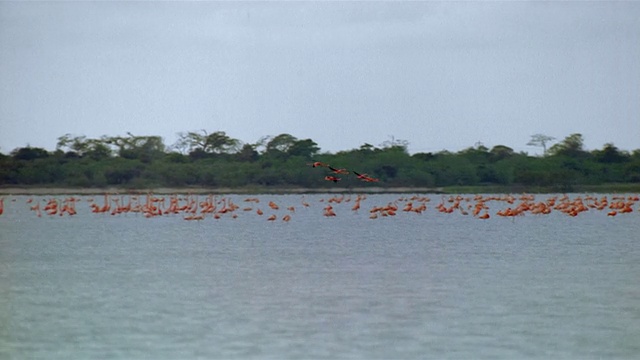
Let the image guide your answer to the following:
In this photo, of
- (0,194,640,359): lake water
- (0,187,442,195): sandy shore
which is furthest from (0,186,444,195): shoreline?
(0,194,640,359): lake water

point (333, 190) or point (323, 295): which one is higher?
point (333, 190)

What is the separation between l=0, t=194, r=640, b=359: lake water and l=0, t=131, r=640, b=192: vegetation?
41524 millimetres

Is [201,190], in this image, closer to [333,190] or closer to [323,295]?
[333,190]

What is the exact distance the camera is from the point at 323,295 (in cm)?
1873

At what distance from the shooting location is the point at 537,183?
76562mm

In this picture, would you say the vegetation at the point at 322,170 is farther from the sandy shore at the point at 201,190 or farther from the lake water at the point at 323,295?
the lake water at the point at 323,295

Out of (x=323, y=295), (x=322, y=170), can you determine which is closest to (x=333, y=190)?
(x=322, y=170)

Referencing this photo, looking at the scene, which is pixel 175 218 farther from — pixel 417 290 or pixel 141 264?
pixel 417 290

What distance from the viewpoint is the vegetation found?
250 ft

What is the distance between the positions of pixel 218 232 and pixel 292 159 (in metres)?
42.1

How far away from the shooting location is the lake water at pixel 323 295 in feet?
47.5

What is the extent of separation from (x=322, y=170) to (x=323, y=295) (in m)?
56.2

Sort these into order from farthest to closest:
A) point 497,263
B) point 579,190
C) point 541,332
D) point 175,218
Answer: point 579,190 < point 175,218 < point 497,263 < point 541,332

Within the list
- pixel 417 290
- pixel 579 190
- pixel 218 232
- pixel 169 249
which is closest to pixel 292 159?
pixel 579 190
